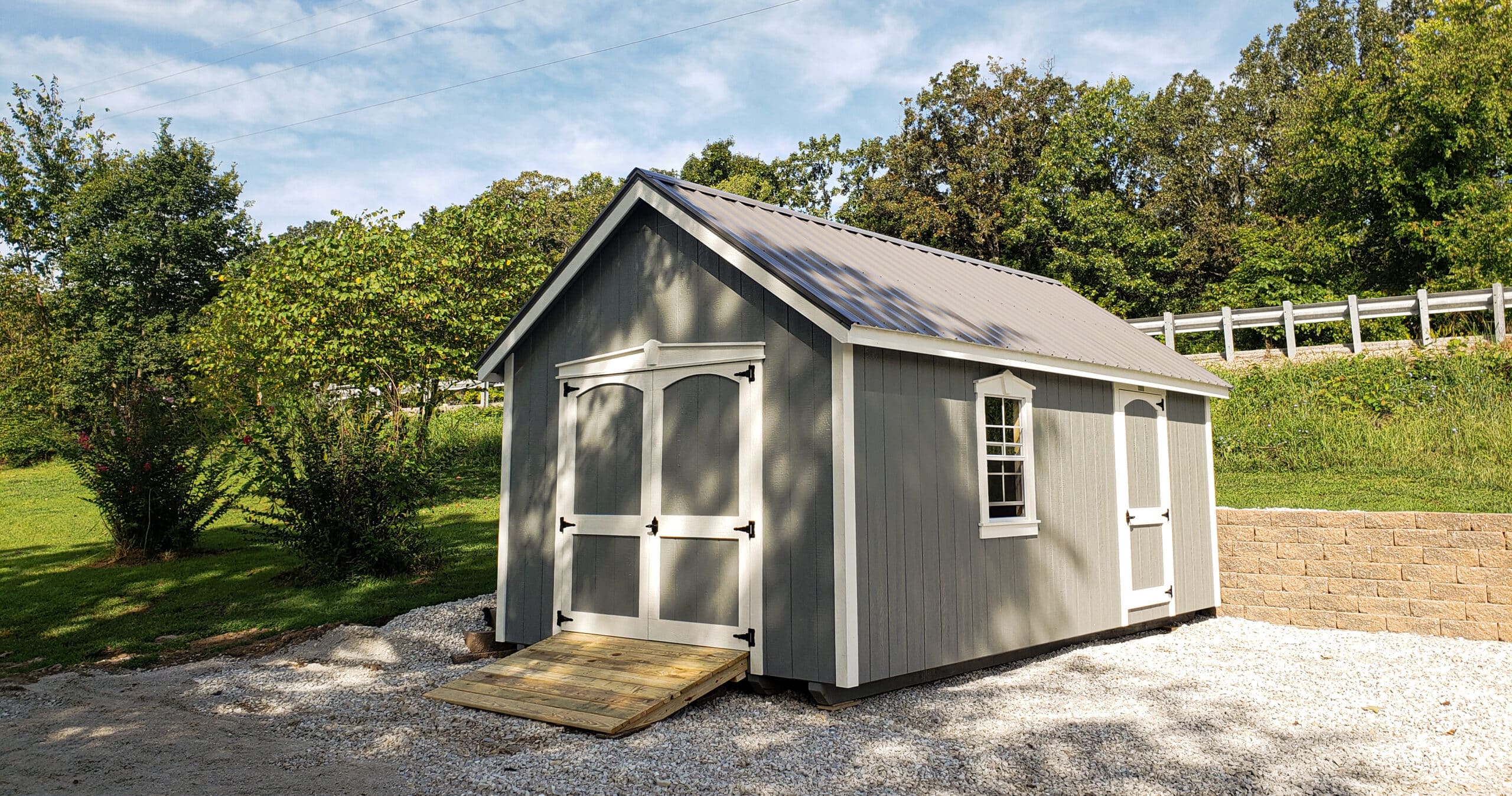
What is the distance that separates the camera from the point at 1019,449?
7730 mm

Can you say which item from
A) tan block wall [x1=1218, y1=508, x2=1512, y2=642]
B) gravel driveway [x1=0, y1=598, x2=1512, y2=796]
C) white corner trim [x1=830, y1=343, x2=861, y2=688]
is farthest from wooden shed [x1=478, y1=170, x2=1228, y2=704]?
tan block wall [x1=1218, y1=508, x2=1512, y2=642]

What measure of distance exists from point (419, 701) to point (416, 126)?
13.5 m

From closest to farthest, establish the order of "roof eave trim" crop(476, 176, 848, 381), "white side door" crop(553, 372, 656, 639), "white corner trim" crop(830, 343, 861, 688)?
"white corner trim" crop(830, 343, 861, 688) → "roof eave trim" crop(476, 176, 848, 381) → "white side door" crop(553, 372, 656, 639)

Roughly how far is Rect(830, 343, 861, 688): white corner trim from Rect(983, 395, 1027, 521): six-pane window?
1.65 m

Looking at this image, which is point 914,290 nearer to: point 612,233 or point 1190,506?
point 612,233

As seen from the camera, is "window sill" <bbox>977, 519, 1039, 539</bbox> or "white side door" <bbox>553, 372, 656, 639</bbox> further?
"white side door" <bbox>553, 372, 656, 639</bbox>

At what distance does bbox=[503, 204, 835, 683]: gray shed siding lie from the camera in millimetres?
6305

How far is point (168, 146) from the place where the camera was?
31.8 meters

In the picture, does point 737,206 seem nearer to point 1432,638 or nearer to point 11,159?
point 1432,638

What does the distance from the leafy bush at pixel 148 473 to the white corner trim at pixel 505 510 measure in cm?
568

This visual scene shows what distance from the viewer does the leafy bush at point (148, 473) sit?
483 inches

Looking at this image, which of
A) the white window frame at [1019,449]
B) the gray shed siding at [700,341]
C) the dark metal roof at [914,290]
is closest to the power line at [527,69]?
the dark metal roof at [914,290]

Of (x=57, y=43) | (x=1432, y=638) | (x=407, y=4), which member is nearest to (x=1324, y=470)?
(x=1432, y=638)

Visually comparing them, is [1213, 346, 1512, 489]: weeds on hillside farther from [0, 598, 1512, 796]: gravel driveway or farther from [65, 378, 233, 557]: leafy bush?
[65, 378, 233, 557]: leafy bush
